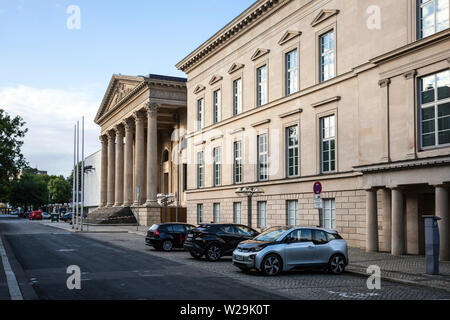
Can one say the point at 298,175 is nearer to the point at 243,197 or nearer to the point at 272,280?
the point at 243,197

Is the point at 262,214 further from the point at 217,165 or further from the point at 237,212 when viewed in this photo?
the point at 217,165

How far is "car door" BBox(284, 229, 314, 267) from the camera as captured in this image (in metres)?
16.8

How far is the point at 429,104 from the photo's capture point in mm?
21266

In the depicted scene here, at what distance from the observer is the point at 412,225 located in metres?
22.6

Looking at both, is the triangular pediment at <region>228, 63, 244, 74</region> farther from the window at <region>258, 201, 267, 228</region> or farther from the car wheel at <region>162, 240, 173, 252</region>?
the car wheel at <region>162, 240, 173, 252</region>

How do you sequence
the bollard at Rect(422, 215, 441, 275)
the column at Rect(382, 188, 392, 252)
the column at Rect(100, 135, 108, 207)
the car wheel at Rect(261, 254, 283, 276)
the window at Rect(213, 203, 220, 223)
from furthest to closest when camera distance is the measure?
the column at Rect(100, 135, 108, 207), the window at Rect(213, 203, 220, 223), the column at Rect(382, 188, 392, 252), the car wheel at Rect(261, 254, 283, 276), the bollard at Rect(422, 215, 441, 275)

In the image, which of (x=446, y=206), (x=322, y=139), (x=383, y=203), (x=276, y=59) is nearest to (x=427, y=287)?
(x=446, y=206)

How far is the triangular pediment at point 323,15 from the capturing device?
90.6 ft

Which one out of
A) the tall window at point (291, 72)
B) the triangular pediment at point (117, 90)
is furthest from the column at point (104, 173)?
the tall window at point (291, 72)

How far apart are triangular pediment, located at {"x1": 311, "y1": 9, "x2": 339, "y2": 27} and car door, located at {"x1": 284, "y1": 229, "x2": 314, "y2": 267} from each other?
14816 millimetres

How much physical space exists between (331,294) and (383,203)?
11.5m

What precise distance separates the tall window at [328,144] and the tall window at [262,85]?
721 cm

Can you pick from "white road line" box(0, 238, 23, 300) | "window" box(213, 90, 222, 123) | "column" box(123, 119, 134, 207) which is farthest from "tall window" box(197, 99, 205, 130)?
"white road line" box(0, 238, 23, 300)

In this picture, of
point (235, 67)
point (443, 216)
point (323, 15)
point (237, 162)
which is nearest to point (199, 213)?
point (237, 162)
